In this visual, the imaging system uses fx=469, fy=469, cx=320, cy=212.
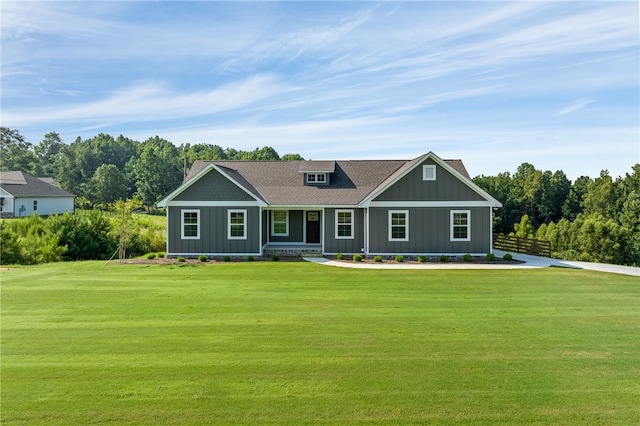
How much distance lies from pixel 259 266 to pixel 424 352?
41.8ft

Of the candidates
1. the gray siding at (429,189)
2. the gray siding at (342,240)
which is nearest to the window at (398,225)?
the gray siding at (429,189)

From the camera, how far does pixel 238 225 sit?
23.4m

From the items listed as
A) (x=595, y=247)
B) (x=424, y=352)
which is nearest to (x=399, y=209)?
(x=424, y=352)

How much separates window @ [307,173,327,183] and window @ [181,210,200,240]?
6.71m

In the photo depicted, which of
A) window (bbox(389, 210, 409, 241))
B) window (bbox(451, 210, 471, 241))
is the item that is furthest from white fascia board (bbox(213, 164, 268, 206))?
window (bbox(451, 210, 471, 241))

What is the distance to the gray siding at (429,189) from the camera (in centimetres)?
2303

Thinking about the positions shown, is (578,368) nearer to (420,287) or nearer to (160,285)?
(420,287)

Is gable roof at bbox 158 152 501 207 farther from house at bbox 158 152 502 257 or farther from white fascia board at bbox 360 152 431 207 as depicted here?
house at bbox 158 152 502 257

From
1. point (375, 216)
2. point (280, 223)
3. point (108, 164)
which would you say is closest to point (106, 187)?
point (108, 164)

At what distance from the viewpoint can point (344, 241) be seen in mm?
24031

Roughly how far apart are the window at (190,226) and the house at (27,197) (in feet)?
115

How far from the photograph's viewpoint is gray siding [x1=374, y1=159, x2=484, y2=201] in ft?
75.6

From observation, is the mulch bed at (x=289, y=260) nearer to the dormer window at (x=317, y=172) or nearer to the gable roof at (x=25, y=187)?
the dormer window at (x=317, y=172)

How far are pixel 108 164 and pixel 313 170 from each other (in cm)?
7944
